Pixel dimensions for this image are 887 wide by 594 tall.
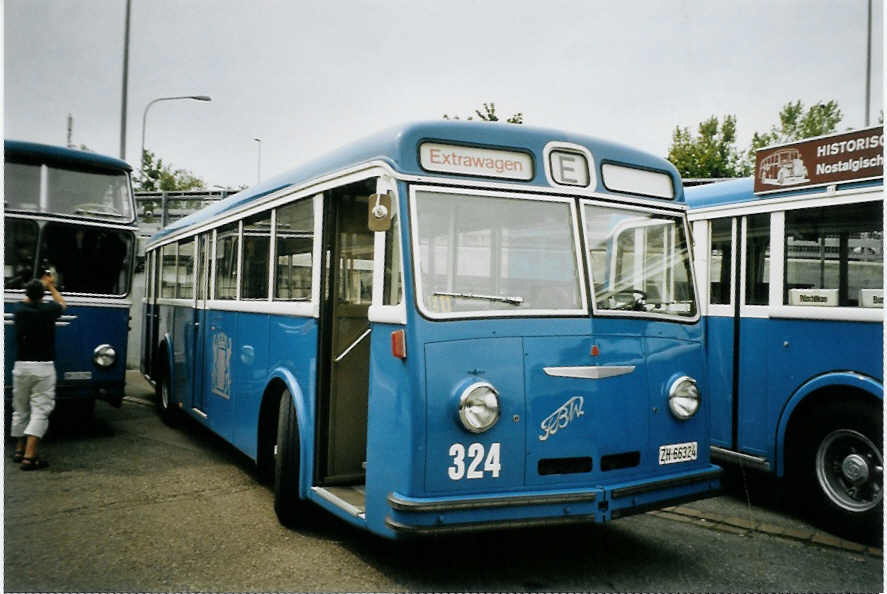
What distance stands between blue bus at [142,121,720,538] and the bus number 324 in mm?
11

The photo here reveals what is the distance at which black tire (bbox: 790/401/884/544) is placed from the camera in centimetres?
549

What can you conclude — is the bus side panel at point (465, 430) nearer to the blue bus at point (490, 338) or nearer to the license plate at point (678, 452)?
the blue bus at point (490, 338)

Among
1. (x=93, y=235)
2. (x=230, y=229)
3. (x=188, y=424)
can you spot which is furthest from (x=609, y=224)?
Answer: (x=188, y=424)

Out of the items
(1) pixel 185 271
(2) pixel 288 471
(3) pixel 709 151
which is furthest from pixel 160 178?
(2) pixel 288 471

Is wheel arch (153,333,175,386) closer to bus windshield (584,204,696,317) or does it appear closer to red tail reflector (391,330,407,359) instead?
red tail reflector (391,330,407,359)

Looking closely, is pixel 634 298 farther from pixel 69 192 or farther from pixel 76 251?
pixel 69 192

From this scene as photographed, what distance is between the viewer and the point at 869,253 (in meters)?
5.62

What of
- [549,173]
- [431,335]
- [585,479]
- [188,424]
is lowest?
[188,424]

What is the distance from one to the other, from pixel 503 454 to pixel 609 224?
160 centimetres

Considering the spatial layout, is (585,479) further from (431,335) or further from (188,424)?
(188,424)

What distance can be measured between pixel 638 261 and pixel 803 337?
1863 mm

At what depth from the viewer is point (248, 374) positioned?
6.80m

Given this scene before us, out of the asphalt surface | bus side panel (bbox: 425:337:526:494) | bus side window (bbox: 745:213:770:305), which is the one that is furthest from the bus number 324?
bus side window (bbox: 745:213:770:305)

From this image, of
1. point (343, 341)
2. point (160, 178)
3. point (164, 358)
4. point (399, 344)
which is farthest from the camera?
point (160, 178)
